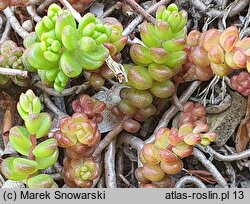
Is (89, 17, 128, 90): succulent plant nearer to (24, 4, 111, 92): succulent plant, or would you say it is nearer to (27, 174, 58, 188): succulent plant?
(24, 4, 111, 92): succulent plant

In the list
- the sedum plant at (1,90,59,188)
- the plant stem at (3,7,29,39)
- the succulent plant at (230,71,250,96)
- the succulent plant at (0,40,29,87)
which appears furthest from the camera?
the plant stem at (3,7,29,39)

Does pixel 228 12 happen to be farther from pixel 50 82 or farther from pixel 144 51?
pixel 50 82

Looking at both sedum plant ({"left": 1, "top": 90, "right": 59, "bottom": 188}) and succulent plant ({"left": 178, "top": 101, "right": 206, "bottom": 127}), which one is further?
succulent plant ({"left": 178, "top": 101, "right": 206, "bottom": 127})

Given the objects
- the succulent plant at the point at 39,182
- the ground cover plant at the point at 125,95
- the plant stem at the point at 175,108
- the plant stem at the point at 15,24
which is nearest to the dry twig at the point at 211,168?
the ground cover plant at the point at 125,95

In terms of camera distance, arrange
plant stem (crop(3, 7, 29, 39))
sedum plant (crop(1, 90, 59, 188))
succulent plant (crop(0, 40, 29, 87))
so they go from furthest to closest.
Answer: plant stem (crop(3, 7, 29, 39)) < succulent plant (crop(0, 40, 29, 87)) < sedum plant (crop(1, 90, 59, 188))

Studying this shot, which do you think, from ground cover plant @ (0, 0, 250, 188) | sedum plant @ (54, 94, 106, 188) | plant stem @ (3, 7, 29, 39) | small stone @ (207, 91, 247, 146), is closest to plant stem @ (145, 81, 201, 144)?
ground cover plant @ (0, 0, 250, 188)

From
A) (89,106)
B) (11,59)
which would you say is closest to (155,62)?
(89,106)

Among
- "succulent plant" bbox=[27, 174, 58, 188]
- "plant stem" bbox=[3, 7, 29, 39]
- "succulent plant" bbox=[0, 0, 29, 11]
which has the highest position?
"succulent plant" bbox=[0, 0, 29, 11]
